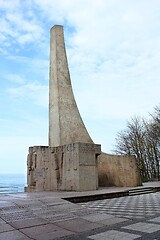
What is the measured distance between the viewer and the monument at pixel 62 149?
32.7 ft

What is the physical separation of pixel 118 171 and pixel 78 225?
8847 millimetres

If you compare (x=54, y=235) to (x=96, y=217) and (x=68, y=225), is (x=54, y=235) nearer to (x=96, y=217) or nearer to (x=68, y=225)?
(x=68, y=225)

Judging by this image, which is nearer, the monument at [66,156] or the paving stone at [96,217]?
the paving stone at [96,217]

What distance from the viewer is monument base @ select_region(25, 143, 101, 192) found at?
984 centimetres

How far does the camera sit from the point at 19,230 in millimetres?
3641

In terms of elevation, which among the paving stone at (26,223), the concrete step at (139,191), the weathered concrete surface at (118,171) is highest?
the weathered concrete surface at (118,171)

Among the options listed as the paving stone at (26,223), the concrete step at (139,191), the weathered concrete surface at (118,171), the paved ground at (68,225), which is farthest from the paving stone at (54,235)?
the weathered concrete surface at (118,171)

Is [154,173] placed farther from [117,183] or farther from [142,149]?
[117,183]

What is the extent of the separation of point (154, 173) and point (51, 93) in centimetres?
1419

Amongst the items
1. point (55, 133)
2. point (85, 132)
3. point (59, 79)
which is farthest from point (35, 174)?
point (59, 79)

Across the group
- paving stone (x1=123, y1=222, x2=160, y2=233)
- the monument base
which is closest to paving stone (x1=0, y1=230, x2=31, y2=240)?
paving stone (x1=123, y1=222, x2=160, y2=233)

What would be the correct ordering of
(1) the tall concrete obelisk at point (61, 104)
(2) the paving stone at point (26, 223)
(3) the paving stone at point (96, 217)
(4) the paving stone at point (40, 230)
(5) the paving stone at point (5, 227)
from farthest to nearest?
(1) the tall concrete obelisk at point (61, 104)
(3) the paving stone at point (96, 217)
(2) the paving stone at point (26, 223)
(5) the paving stone at point (5, 227)
(4) the paving stone at point (40, 230)

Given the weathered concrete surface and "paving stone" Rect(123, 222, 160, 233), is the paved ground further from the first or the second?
the weathered concrete surface

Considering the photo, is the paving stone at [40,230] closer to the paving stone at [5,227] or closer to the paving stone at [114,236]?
the paving stone at [5,227]
